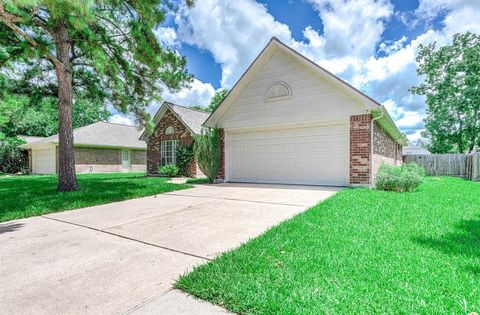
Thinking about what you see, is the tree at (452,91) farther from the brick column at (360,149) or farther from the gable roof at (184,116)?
the gable roof at (184,116)

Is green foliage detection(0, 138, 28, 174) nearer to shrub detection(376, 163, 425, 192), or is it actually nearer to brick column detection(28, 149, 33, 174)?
brick column detection(28, 149, 33, 174)

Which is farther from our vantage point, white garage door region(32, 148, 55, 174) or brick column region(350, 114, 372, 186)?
white garage door region(32, 148, 55, 174)

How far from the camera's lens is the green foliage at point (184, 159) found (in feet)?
48.8

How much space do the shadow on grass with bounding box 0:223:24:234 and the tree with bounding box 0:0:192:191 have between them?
3509 mm

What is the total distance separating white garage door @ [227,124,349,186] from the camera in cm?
898

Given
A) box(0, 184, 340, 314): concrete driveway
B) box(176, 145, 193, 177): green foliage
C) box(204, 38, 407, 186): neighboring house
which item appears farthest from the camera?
box(176, 145, 193, 177): green foliage

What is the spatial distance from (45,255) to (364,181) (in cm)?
836

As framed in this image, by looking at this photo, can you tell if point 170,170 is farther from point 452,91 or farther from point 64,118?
point 452,91

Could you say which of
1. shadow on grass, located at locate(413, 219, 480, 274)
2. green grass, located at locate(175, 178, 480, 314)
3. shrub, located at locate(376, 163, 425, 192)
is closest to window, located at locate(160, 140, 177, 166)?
shrub, located at locate(376, 163, 425, 192)

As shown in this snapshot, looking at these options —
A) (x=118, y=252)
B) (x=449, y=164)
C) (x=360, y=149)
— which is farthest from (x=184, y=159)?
(x=449, y=164)

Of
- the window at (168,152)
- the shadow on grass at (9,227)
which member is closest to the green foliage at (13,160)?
the window at (168,152)

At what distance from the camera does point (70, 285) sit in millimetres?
2383

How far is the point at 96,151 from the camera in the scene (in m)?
20.8

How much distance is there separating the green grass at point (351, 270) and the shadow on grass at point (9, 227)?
3967 millimetres
